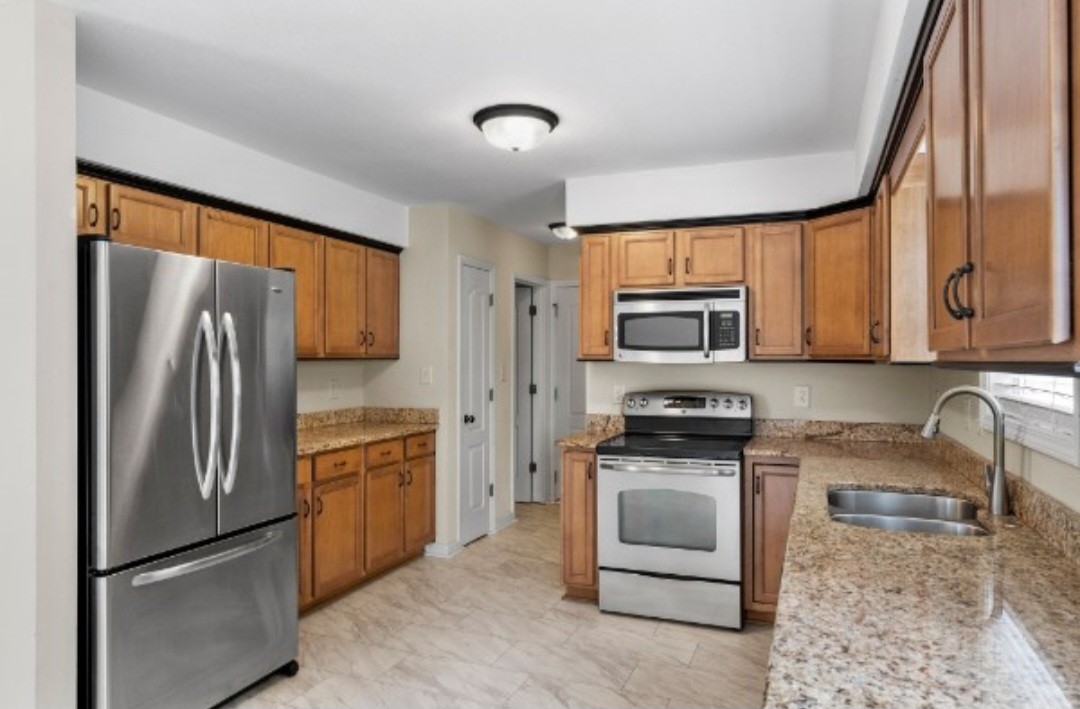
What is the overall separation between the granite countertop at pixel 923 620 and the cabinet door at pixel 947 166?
50 centimetres

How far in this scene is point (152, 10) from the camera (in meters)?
2.13

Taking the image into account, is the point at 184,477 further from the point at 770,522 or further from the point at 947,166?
the point at 770,522

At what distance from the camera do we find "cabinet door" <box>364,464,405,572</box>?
3.96 m

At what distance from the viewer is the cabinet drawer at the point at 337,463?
3.54 meters

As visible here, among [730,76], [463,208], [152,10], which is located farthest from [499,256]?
[152,10]

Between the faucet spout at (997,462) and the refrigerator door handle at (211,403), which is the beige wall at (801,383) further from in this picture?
the refrigerator door handle at (211,403)

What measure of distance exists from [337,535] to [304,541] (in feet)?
0.88

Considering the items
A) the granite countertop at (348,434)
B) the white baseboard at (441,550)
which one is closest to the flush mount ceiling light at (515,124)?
the granite countertop at (348,434)

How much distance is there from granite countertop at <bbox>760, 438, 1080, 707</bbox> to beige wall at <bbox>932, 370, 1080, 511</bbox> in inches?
5.8

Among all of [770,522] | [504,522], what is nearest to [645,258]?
[770,522]

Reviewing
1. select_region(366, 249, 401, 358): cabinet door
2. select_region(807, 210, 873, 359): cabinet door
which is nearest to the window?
select_region(807, 210, 873, 359): cabinet door

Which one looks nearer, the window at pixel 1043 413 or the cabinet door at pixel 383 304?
the window at pixel 1043 413

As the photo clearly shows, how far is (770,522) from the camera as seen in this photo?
3324 mm

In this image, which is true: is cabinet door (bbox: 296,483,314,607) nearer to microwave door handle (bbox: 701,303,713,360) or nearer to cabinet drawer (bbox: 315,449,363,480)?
cabinet drawer (bbox: 315,449,363,480)
